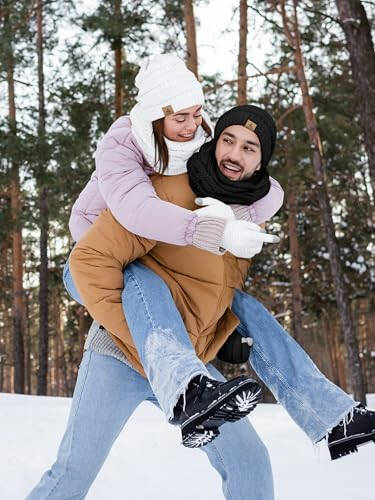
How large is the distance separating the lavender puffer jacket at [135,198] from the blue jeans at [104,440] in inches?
21.0

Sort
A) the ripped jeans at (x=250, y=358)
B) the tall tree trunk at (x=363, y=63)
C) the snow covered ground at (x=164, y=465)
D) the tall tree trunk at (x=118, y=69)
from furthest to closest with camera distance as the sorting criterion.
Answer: the tall tree trunk at (x=118, y=69)
the tall tree trunk at (x=363, y=63)
the snow covered ground at (x=164, y=465)
the ripped jeans at (x=250, y=358)

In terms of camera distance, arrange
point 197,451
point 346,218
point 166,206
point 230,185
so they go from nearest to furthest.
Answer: point 166,206, point 230,185, point 197,451, point 346,218

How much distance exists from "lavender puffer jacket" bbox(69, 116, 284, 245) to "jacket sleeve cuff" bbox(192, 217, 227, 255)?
0.06 feet

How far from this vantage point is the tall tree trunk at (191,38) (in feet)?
36.0

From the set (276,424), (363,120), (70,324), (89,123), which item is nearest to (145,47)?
(89,123)

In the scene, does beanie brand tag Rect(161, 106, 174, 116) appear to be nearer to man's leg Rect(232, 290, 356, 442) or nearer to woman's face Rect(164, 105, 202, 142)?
woman's face Rect(164, 105, 202, 142)

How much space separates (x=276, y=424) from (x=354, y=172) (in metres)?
12.8

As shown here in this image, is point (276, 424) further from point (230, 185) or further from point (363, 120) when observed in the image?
point (230, 185)

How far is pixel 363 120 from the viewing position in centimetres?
702

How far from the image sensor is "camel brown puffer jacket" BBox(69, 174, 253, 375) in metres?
2.06

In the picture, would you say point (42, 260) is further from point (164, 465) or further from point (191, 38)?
point (164, 465)

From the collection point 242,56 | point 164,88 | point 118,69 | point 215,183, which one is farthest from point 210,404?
point 118,69

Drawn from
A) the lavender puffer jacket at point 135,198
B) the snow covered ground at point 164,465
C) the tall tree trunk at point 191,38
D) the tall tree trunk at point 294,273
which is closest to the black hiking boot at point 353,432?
the lavender puffer jacket at point 135,198

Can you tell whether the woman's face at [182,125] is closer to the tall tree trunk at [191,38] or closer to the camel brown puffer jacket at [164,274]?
the camel brown puffer jacket at [164,274]
